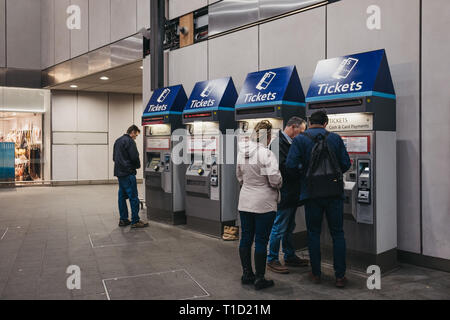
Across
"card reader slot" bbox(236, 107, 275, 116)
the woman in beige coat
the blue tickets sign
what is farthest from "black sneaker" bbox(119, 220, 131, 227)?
the woman in beige coat

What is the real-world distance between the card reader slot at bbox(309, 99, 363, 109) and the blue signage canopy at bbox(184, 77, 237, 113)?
5.44ft

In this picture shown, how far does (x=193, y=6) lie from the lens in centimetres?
720

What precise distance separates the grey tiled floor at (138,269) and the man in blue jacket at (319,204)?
0.24 meters

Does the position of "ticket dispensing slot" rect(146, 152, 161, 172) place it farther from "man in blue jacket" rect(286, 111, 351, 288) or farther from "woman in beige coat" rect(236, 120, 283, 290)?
"man in blue jacket" rect(286, 111, 351, 288)

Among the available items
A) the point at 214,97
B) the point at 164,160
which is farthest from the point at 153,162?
the point at 214,97

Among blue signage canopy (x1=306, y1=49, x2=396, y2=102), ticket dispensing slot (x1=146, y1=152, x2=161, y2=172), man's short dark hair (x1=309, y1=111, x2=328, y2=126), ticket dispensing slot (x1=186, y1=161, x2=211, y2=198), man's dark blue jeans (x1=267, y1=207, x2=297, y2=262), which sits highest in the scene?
blue signage canopy (x1=306, y1=49, x2=396, y2=102)

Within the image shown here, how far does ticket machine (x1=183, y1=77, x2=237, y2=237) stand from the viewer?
5.75 meters

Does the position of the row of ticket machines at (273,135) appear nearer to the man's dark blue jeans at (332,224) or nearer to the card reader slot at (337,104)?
A: the card reader slot at (337,104)

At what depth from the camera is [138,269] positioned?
4.32 meters

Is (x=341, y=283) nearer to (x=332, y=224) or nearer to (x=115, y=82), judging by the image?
(x=332, y=224)

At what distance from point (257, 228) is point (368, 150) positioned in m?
1.38

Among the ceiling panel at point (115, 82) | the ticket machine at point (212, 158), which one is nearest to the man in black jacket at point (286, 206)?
the ticket machine at point (212, 158)

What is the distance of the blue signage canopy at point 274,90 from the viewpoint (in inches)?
194

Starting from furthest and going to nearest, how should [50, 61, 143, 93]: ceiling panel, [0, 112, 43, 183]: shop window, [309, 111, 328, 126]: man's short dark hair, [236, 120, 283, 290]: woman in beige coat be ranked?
[0, 112, 43, 183]: shop window < [50, 61, 143, 93]: ceiling panel < [309, 111, 328, 126]: man's short dark hair < [236, 120, 283, 290]: woman in beige coat
